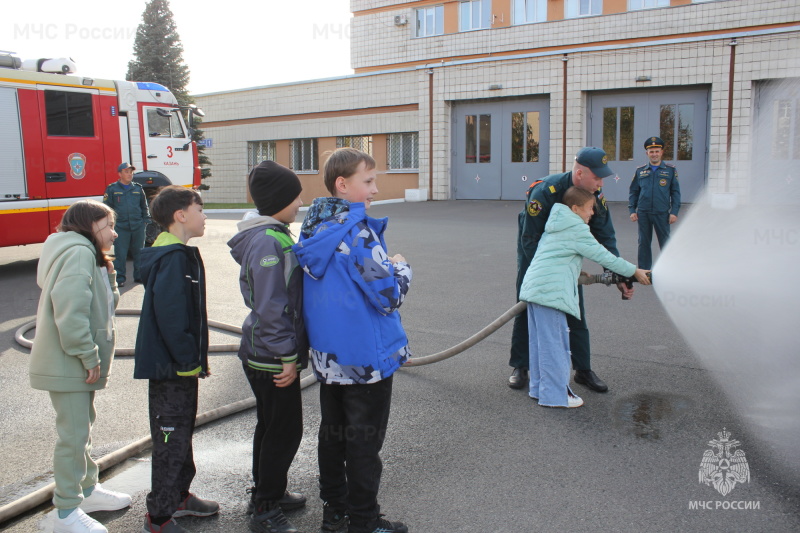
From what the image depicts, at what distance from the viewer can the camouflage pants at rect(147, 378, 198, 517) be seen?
320 cm

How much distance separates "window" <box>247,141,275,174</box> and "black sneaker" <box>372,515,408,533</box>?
30.5 meters

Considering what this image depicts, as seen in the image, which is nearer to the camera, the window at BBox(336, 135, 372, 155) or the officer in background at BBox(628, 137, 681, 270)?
the officer in background at BBox(628, 137, 681, 270)

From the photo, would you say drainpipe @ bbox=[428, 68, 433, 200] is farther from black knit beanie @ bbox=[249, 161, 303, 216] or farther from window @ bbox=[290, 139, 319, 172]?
black knit beanie @ bbox=[249, 161, 303, 216]

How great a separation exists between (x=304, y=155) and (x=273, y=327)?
2910cm

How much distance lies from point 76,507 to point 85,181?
1038 cm

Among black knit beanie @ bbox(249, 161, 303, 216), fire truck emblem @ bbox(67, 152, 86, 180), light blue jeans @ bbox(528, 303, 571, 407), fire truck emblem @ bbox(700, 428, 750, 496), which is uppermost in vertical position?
fire truck emblem @ bbox(67, 152, 86, 180)

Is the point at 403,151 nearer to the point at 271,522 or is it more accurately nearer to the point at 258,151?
the point at 258,151

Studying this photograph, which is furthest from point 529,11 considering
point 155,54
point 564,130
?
point 155,54

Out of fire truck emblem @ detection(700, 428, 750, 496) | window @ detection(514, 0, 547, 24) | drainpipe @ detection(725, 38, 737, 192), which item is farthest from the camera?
window @ detection(514, 0, 547, 24)

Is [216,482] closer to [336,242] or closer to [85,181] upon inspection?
[336,242]

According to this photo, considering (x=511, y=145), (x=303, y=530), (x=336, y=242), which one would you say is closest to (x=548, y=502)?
(x=303, y=530)

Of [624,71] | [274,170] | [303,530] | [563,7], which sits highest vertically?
[563,7]

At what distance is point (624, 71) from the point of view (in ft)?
70.9

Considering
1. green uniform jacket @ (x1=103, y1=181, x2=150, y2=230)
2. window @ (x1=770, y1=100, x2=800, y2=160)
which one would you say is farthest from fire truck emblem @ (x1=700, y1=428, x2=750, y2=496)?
window @ (x1=770, y1=100, x2=800, y2=160)
